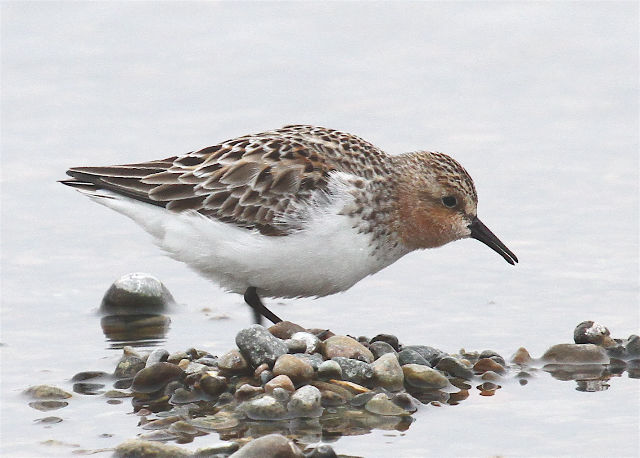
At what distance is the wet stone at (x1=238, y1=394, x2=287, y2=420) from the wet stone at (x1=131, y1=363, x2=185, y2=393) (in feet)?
2.36

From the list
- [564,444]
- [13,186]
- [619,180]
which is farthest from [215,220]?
[619,180]

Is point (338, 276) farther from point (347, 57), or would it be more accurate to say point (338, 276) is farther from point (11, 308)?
point (347, 57)

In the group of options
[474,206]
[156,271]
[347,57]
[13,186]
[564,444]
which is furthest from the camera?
[347,57]

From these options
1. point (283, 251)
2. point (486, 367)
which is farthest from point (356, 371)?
point (283, 251)

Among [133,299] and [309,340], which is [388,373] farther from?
[133,299]

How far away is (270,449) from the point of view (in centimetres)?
651

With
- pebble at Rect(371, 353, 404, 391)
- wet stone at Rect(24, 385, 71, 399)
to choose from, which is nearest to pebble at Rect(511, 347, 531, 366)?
pebble at Rect(371, 353, 404, 391)

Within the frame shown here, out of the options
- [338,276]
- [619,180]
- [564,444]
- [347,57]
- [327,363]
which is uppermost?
[347,57]

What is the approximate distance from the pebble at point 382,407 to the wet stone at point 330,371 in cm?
34

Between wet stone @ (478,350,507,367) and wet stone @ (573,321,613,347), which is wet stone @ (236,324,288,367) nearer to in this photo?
wet stone @ (478,350,507,367)

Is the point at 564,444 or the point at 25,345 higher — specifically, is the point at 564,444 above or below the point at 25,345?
below

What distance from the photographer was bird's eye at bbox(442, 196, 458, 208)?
942 centimetres

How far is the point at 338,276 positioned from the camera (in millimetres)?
8750

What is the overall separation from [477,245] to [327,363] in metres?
4.00
